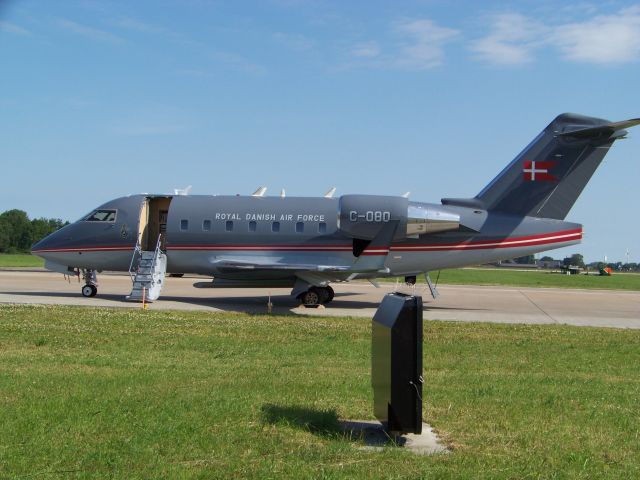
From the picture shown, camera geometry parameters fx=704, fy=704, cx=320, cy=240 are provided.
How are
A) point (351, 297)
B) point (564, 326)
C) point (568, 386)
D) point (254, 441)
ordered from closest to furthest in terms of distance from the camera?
point (254, 441)
point (568, 386)
point (564, 326)
point (351, 297)

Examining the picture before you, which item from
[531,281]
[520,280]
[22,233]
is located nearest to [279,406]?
[531,281]

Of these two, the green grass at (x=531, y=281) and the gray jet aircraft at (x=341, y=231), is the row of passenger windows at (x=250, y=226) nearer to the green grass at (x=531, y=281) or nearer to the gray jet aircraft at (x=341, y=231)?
the gray jet aircraft at (x=341, y=231)

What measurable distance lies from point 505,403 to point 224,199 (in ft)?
62.0

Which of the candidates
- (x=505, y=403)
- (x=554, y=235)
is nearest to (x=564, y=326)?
(x=554, y=235)

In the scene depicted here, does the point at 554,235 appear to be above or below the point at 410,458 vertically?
above

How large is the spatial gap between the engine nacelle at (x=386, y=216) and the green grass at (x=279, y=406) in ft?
29.6

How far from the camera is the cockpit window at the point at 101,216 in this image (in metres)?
26.5

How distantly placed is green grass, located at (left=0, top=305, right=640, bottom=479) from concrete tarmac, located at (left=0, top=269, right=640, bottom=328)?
299 inches

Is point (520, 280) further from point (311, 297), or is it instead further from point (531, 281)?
point (311, 297)

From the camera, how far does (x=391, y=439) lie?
23.4ft

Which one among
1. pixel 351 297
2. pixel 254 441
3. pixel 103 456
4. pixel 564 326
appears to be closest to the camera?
pixel 103 456

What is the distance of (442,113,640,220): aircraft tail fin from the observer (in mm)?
23609

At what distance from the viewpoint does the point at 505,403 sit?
872 cm

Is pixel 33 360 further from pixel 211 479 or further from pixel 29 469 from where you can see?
pixel 211 479
